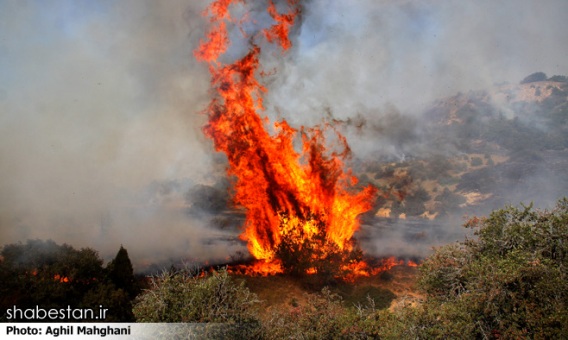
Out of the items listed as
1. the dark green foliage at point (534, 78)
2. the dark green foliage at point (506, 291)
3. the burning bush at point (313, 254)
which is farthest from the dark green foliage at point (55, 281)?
the dark green foliage at point (534, 78)

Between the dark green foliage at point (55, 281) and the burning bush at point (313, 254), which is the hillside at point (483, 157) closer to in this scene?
the burning bush at point (313, 254)

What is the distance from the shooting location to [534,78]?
15550 cm

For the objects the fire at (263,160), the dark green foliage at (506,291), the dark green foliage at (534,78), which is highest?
the dark green foliage at (534,78)

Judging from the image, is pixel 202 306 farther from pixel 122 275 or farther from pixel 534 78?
pixel 534 78

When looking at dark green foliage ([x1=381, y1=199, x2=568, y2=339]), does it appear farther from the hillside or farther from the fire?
the hillside

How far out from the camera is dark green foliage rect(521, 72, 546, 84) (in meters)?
154

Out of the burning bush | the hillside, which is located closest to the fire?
the burning bush

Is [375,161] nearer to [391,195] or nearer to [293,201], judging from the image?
[391,195]

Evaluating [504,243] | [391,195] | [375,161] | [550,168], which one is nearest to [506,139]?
[550,168]

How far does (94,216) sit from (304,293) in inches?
1386

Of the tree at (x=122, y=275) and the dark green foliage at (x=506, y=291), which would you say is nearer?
the dark green foliage at (x=506, y=291)

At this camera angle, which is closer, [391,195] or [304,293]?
[304,293]

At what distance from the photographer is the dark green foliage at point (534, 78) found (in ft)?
504

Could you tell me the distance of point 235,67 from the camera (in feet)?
153
